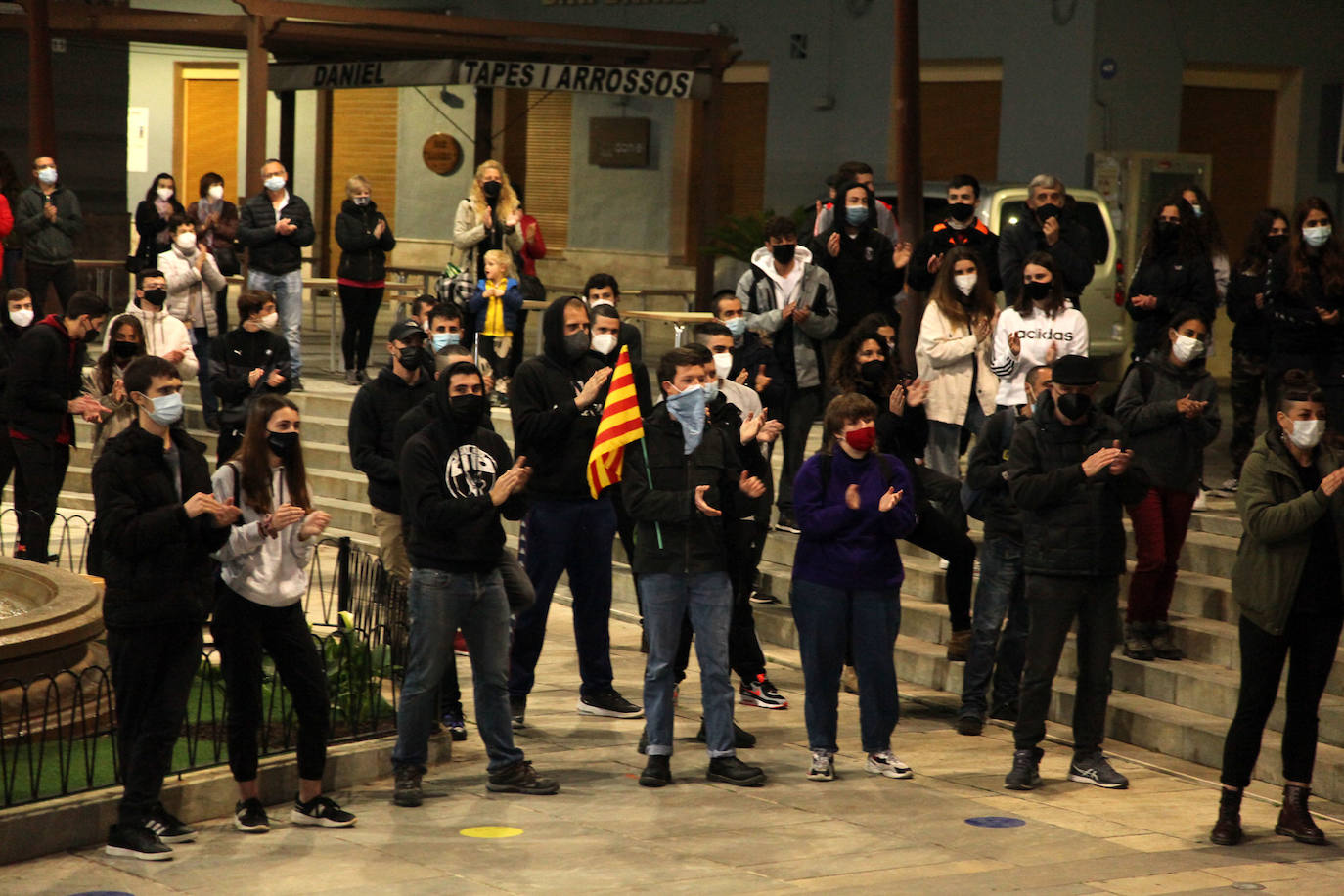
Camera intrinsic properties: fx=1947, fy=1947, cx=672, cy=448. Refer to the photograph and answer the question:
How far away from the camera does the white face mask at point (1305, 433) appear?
27.7ft

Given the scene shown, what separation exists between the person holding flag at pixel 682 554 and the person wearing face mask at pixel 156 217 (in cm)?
1034

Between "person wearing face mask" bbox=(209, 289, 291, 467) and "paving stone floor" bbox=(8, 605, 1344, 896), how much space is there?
4.88 meters

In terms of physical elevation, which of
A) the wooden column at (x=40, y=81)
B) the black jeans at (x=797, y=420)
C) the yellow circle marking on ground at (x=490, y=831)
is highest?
the wooden column at (x=40, y=81)

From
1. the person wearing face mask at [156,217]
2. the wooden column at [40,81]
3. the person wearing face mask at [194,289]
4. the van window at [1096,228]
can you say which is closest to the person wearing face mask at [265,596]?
the person wearing face mask at [194,289]

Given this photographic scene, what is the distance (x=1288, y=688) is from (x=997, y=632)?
7.03 ft

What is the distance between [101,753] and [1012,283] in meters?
6.53

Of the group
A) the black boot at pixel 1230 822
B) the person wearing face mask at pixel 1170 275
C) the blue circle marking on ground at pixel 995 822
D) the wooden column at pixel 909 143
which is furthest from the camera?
the wooden column at pixel 909 143

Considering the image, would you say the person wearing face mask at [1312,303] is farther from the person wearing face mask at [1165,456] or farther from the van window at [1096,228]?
the van window at [1096,228]

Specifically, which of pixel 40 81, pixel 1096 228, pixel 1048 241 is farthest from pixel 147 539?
pixel 40 81

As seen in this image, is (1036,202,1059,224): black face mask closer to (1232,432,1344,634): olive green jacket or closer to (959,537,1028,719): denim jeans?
(959,537,1028,719): denim jeans

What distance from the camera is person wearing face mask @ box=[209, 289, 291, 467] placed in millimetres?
14195

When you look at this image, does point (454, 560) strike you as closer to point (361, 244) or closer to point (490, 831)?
point (490, 831)

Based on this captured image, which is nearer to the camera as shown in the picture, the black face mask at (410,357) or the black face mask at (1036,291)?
the black face mask at (410,357)

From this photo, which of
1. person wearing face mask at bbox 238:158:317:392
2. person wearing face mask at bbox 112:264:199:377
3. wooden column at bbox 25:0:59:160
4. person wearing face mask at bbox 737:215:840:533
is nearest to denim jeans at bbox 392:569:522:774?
person wearing face mask at bbox 737:215:840:533
